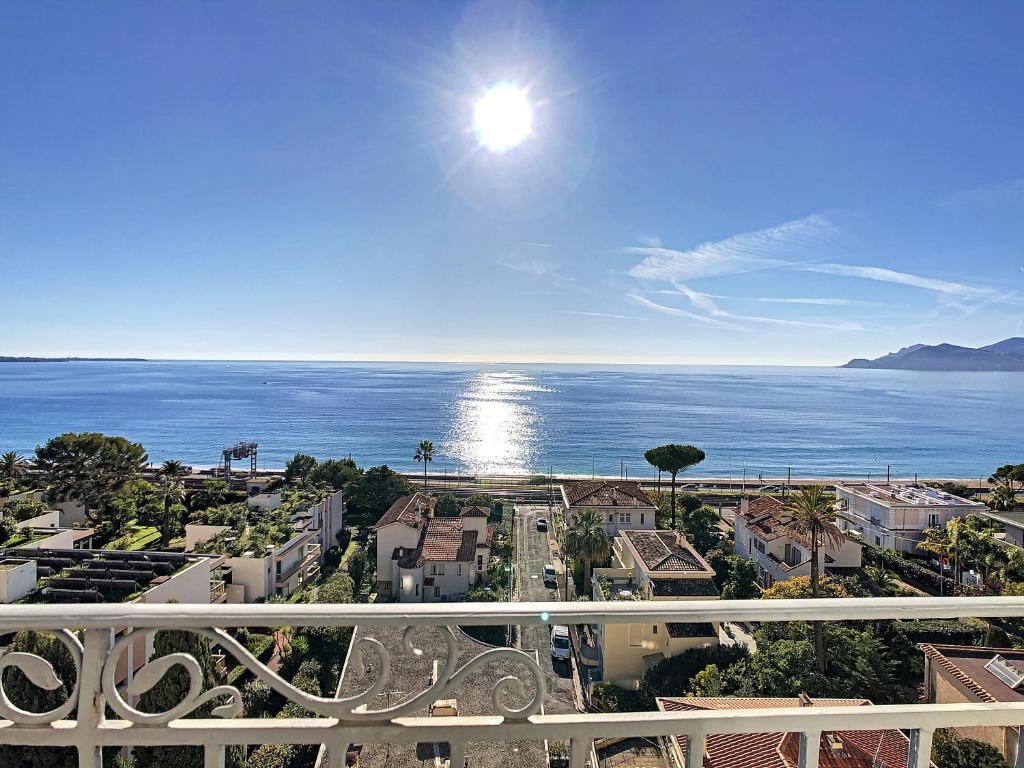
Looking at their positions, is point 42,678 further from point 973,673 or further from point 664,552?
point 664,552

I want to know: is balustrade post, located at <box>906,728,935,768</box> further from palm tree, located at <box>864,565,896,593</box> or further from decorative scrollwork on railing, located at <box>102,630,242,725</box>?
palm tree, located at <box>864,565,896,593</box>

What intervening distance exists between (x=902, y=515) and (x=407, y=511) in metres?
28.5

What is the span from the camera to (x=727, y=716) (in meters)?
1.56

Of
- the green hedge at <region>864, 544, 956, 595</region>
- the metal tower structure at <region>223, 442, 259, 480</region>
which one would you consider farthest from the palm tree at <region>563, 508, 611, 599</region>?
the metal tower structure at <region>223, 442, 259, 480</region>

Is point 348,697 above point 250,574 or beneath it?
above

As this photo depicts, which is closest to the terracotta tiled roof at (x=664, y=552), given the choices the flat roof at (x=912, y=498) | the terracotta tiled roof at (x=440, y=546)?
the terracotta tiled roof at (x=440, y=546)

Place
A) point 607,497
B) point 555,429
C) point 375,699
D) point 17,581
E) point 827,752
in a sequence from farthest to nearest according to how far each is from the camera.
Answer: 1. point 555,429
2. point 607,497
3. point 17,581
4. point 827,752
5. point 375,699

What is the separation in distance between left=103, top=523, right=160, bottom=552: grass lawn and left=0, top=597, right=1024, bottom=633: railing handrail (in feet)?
95.9

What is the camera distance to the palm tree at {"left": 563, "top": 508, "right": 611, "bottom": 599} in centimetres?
2352

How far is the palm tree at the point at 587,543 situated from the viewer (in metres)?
23.5

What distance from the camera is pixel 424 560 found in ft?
77.6

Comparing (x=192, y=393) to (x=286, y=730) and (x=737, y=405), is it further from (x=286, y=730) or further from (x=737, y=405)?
(x=286, y=730)

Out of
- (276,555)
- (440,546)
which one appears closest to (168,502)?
(276,555)

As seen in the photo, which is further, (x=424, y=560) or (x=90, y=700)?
(x=424, y=560)
